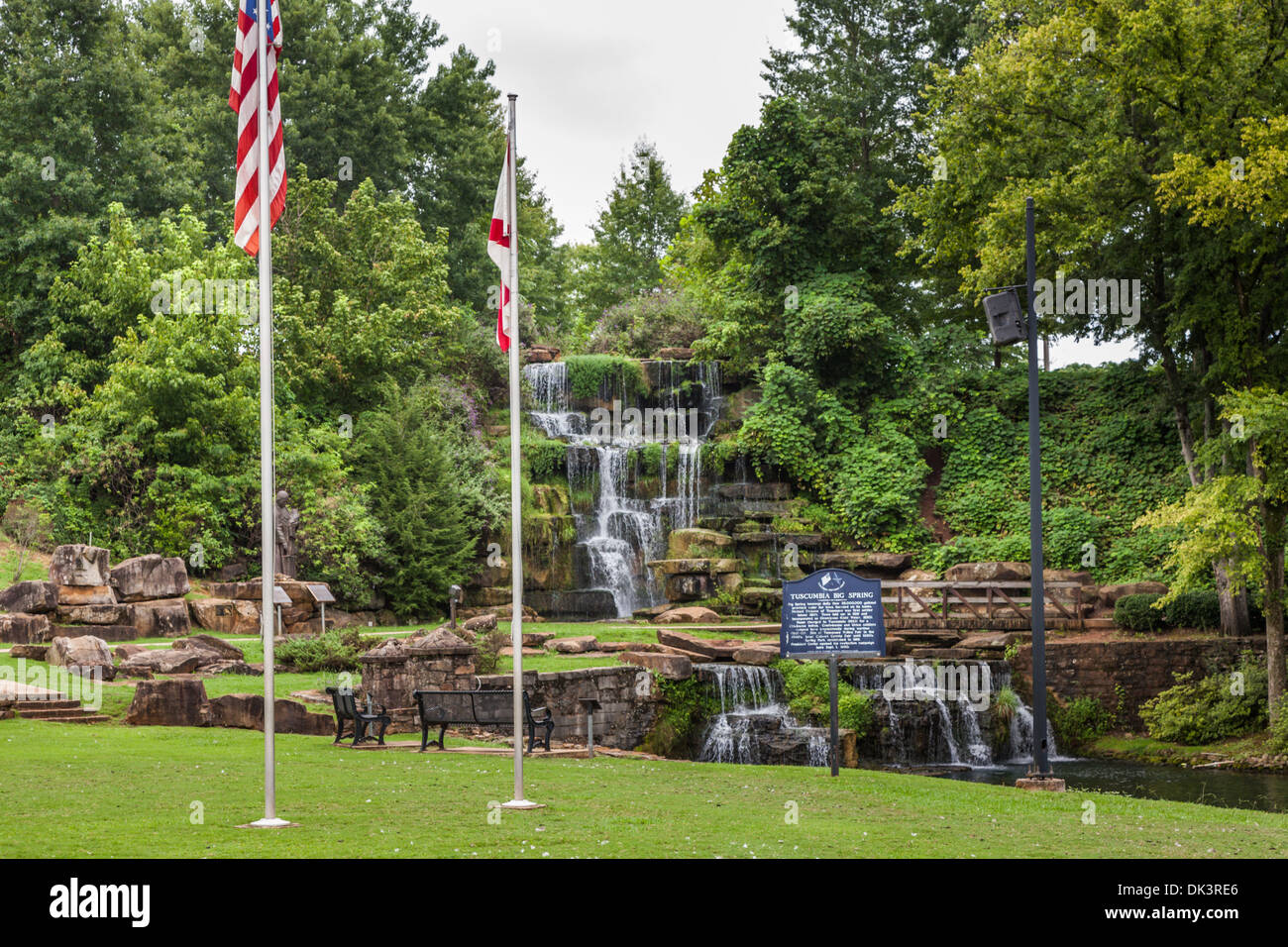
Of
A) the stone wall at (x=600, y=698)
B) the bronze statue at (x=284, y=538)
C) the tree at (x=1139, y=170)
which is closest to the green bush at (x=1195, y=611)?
the tree at (x=1139, y=170)

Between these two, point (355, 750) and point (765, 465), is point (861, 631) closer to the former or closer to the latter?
point (355, 750)

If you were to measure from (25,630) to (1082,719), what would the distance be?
22070mm

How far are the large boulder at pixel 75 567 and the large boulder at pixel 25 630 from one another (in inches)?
73.3

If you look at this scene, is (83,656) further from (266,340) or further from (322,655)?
(266,340)

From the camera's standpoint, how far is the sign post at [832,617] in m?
14.7

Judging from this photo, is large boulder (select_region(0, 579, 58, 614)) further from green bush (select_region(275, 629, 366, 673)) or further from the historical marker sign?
the historical marker sign

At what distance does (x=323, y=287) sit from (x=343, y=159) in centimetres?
678

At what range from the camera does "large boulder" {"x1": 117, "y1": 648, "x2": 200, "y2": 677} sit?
21281 mm

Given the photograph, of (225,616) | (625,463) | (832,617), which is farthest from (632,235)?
(832,617)

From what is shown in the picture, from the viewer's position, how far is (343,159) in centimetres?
4616

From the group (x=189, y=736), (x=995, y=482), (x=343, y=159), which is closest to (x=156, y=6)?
(x=343, y=159)

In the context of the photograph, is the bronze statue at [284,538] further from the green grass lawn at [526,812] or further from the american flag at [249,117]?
the american flag at [249,117]

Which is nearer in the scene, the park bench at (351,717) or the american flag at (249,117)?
the american flag at (249,117)

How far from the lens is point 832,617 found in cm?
1477
